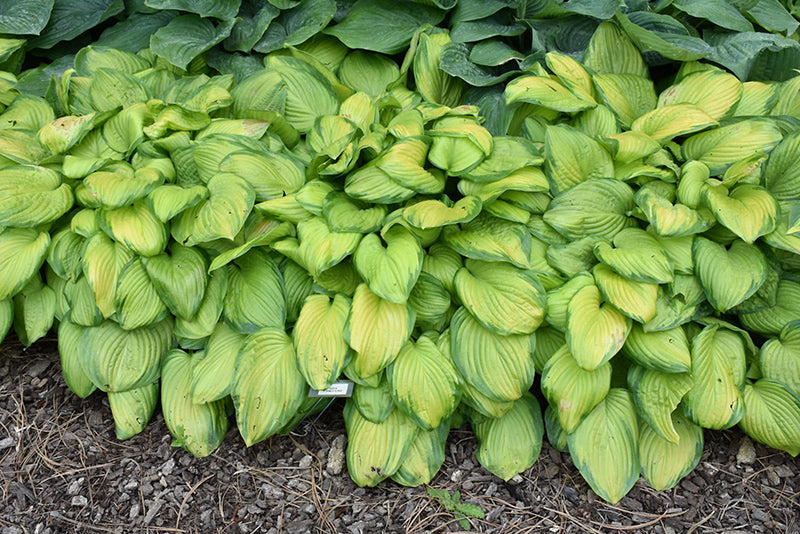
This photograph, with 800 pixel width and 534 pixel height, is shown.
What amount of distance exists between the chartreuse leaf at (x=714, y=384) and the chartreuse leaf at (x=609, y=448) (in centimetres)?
18

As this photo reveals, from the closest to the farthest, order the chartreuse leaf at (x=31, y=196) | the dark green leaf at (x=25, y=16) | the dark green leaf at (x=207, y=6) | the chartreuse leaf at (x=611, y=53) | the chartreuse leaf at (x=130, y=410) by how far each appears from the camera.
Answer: the chartreuse leaf at (x=31, y=196) → the chartreuse leaf at (x=130, y=410) → the chartreuse leaf at (x=611, y=53) → the dark green leaf at (x=207, y=6) → the dark green leaf at (x=25, y=16)

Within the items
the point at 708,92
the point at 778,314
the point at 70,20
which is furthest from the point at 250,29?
the point at 778,314

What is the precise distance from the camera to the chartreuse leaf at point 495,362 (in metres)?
1.87

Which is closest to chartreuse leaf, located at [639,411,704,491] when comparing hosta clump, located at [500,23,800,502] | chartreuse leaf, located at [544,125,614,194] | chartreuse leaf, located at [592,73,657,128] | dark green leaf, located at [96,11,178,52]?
hosta clump, located at [500,23,800,502]

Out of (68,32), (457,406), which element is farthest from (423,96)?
(68,32)

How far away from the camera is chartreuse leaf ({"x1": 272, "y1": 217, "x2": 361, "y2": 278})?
188 centimetres

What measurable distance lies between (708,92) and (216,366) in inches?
80.4

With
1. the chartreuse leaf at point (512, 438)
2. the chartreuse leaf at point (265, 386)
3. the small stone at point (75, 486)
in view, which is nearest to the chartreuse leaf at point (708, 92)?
the chartreuse leaf at point (512, 438)

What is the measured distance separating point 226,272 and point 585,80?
1.51 metres

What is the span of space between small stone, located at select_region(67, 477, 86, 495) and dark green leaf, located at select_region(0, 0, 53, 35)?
1.94m

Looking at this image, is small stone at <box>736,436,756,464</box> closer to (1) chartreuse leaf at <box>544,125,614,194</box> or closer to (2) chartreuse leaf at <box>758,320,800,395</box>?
(2) chartreuse leaf at <box>758,320,800,395</box>

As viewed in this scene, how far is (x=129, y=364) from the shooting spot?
2061mm

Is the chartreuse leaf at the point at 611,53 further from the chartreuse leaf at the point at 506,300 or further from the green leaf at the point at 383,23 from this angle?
the chartreuse leaf at the point at 506,300

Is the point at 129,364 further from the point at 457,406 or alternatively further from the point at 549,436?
the point at 549,436
